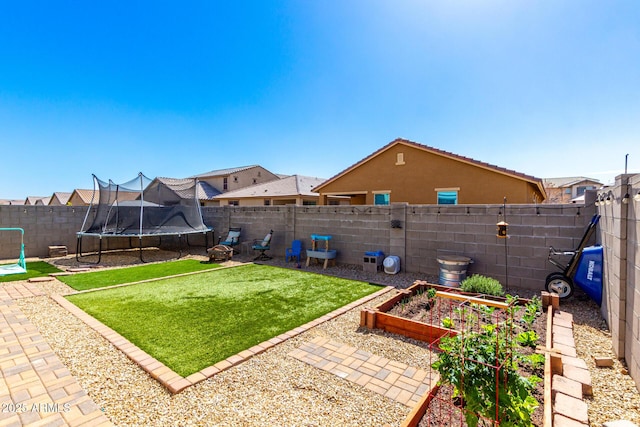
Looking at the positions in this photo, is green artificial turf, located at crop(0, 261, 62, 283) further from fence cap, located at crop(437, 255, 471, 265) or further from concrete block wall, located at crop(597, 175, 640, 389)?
concrete block wall, located at crop(597, 175, 640, 389)

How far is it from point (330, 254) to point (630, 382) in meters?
5.92

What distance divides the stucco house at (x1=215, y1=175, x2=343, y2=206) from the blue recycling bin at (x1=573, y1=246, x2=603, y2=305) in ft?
47.4

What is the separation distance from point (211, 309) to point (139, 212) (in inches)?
289

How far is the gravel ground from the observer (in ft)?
7.02

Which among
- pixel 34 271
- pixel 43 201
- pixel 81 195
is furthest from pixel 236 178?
pixel 43 201

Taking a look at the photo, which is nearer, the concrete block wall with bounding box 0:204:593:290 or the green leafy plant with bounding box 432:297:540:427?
the green leafy plant with bounding box 432:297:540:427

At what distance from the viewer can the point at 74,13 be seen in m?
7.91

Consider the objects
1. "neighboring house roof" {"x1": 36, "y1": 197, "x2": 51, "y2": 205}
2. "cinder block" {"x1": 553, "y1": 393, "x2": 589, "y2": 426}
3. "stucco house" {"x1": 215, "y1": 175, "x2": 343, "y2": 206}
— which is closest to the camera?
"cinder block" {"x1": 553, "y1": 393, "x2": 589, "y2": 426}

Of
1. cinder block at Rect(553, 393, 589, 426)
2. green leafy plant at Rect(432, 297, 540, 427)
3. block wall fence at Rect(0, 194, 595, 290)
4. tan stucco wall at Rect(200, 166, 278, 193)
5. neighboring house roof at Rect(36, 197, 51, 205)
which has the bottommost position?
cinder block at Rect(553, 393, 589, 426)

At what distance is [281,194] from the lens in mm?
19000

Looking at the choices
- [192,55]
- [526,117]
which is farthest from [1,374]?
[526,117]

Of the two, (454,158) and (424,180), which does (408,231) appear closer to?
(424,180)

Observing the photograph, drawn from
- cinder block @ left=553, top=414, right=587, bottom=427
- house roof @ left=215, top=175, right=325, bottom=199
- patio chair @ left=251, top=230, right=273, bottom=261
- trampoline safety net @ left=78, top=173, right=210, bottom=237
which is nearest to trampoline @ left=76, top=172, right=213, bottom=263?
trampoline safety net @ left=78, top=173, right=210, bottom=237

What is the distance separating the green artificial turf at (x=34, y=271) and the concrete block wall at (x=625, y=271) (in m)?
10.1
